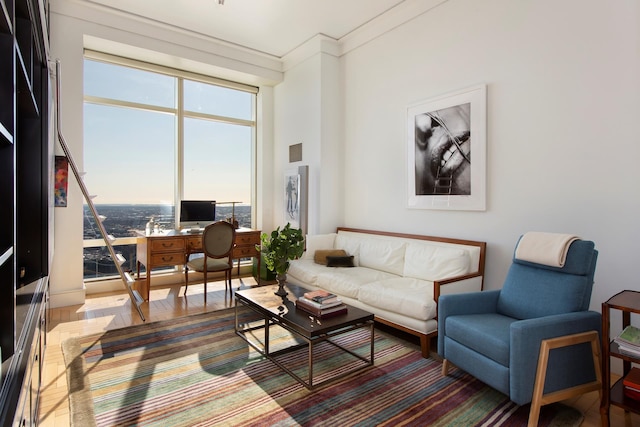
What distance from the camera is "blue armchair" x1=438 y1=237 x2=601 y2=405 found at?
1.99 meters

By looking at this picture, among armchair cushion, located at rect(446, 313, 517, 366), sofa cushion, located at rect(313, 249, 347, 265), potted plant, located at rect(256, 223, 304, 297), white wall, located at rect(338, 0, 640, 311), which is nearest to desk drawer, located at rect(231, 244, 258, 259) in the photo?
sofa cushion, located at rect(313, 249, 347, 265)

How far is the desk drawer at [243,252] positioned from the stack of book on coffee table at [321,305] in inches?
103

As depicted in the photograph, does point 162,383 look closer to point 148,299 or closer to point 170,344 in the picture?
point 170,344

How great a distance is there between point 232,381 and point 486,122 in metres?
3.11

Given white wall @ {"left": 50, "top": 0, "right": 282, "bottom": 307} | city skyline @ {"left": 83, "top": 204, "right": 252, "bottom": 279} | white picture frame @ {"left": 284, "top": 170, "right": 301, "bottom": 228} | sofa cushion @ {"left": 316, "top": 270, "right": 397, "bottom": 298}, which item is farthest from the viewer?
white picture frame @ {"left": 284, "top": 170, "right": 301, "bottom": 228}

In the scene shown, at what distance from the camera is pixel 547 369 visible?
201 centimetres

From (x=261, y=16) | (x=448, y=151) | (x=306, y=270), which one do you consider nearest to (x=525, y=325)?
(x=448, y=151)

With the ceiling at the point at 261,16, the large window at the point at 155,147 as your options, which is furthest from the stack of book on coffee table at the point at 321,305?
the large window at the point at 155,147

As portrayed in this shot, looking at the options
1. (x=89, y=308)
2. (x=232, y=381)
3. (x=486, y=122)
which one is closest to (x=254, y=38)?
(x=486, y=122)

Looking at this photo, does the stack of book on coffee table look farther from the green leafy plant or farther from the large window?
the large window

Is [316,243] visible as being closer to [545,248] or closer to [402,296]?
[402,296]

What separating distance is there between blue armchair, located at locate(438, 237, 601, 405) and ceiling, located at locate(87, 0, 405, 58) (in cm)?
331

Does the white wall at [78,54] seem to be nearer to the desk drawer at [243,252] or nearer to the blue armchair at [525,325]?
the desk drawer at [243,252]

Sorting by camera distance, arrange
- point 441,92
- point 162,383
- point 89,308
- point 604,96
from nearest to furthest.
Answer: point 162,383
point 604,96
point 441,92
point 89,308
